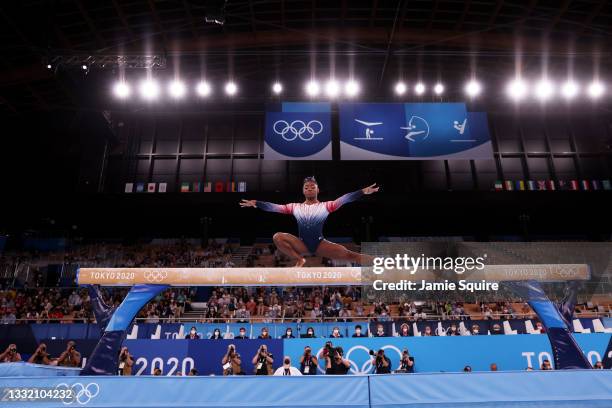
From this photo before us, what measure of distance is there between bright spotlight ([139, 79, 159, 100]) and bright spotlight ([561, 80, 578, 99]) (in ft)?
48.3

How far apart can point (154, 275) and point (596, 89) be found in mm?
16380

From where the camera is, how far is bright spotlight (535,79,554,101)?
48.8ft

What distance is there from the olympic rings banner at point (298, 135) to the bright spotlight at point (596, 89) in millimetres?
10348

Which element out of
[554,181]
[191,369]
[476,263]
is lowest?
[191,369]

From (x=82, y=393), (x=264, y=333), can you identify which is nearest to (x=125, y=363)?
(x=264, y=333)

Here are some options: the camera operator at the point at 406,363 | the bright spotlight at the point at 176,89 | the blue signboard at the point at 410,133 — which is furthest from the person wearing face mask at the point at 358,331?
the bright spotlight at the point at 176,89

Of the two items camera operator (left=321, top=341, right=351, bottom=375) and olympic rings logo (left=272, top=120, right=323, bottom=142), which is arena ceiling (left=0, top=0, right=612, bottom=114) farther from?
camera operator (left=321, top=341, right=351, bottom=375)

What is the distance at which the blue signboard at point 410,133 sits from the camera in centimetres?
1302

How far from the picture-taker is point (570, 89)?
604 inches

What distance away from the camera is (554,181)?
20391mm

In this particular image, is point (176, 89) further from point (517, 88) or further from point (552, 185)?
point (552, 185)

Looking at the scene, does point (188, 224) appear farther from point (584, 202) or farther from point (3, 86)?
point (584, 202)

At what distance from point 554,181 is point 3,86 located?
24022mm

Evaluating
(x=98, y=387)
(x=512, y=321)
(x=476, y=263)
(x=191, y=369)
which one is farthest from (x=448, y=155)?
(x=98, y=387)
